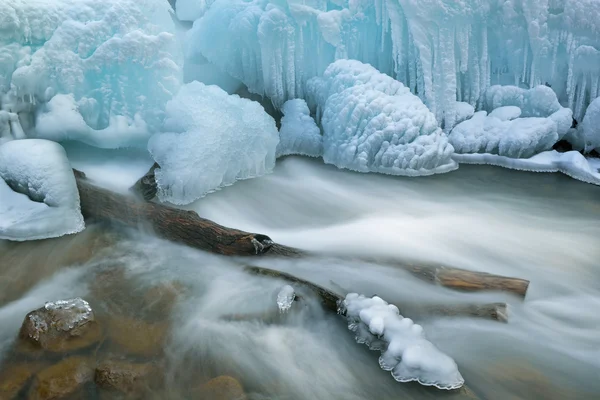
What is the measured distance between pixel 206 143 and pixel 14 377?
8.22 feet

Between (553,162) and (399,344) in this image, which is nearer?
(399,344)

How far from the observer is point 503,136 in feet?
18.7

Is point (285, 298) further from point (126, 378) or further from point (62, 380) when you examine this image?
point (62, 380)

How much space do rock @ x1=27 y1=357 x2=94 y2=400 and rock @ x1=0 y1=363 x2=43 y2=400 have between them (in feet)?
0.19

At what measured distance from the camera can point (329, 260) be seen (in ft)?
12.3

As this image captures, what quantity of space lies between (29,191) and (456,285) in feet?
11.0

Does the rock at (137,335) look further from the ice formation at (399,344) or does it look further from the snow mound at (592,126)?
the snow mound at (592,126)

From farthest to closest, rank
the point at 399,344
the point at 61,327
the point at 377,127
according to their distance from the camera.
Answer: the point at 377,127
the point at 61,327
the point at 399,344

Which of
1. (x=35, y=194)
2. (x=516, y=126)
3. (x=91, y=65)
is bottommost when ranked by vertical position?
(x=516, y=126)

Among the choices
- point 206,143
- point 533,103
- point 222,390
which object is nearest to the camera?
point 222,390

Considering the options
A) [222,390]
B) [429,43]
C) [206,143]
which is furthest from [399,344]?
[429,43]

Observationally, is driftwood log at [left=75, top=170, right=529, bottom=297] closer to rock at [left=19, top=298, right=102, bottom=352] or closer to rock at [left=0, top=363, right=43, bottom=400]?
rock at [left=19, top=298, right=102, bottom=352]

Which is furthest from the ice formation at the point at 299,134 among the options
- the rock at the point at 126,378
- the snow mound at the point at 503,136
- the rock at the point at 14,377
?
the rock at the point at 14,377

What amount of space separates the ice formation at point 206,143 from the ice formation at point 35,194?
773 millimetres
